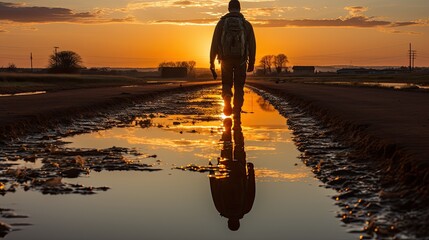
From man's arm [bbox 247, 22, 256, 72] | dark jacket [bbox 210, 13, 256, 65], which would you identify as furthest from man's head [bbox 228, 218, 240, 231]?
man's arm [bbox 247, 22, 256, 72]

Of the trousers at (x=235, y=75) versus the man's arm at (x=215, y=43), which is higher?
the man's arm at (x=215, y=43)

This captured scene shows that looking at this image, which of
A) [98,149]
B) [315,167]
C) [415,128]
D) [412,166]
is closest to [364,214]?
[412,166]

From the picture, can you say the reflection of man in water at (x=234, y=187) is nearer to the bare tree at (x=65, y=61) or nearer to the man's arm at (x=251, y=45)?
the man's arm at (x=251, y=45)

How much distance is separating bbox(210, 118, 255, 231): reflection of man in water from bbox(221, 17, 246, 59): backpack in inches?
234

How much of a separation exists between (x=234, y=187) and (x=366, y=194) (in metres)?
1.66

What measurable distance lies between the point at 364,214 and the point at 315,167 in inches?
149

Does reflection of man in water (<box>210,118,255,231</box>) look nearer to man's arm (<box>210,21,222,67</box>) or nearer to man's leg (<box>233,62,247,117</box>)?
man's leg (<box>233,62,247,117</box>)

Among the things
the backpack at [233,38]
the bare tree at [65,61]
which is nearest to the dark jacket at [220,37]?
the backpack at [233,38]

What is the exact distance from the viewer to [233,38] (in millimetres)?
18484

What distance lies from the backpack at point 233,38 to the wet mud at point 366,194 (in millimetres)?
4455

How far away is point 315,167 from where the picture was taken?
11039 millimetres

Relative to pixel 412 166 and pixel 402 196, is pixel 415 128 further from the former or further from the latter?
pixel 402 196

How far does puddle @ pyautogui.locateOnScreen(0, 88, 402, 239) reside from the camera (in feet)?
21.4

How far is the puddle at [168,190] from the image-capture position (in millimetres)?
6531
